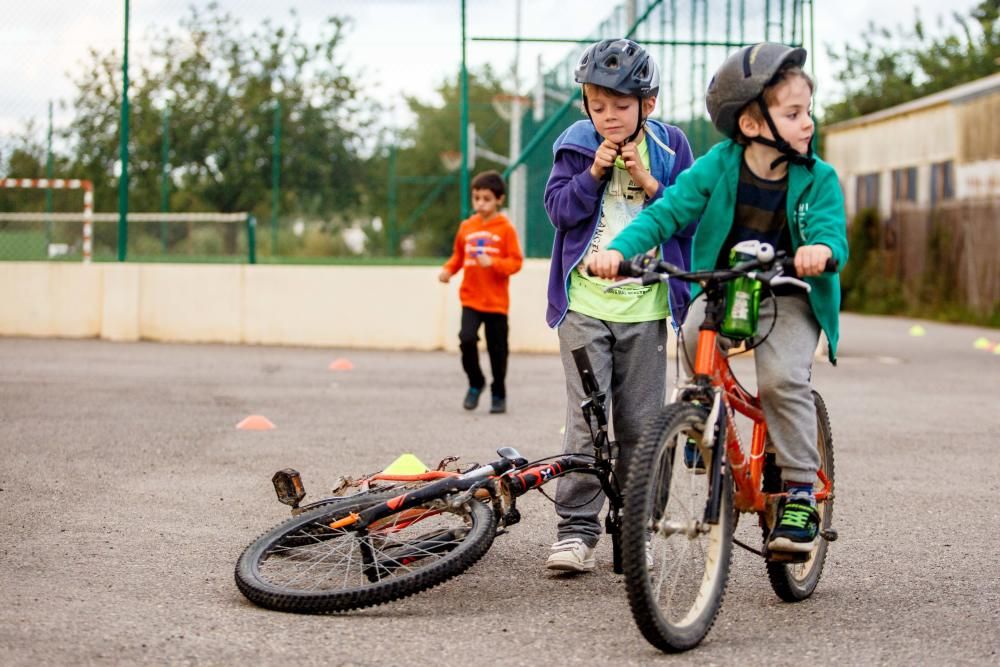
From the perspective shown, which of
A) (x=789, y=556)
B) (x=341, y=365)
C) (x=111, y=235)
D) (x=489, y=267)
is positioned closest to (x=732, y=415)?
(x=789, y=556)

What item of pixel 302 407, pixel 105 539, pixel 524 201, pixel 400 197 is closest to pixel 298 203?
pixel 400 197

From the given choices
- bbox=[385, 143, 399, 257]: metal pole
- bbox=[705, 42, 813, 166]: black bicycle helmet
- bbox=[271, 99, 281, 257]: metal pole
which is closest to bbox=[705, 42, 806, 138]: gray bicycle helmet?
bbox=[705, 42, 813, 166]: black bicycle helmet

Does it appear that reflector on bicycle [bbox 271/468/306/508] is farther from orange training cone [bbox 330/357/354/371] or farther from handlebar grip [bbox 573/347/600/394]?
orange training cone [bbox 330/357/354/371]

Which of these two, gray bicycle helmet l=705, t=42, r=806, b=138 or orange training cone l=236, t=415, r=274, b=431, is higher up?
gray bicycle helmet l=705, t=42, r=806, b=138

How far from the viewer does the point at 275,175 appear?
29.4m

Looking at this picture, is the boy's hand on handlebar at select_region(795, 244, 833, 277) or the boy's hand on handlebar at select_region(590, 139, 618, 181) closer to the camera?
the boy's hand on handlebar at select_region(795, 244, 833, 277)

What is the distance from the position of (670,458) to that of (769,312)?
63 cm

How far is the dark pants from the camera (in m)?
9.48

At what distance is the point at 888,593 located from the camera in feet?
14.7

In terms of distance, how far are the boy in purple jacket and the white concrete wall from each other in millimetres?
9884

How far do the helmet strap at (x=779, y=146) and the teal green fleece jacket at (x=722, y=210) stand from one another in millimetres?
21

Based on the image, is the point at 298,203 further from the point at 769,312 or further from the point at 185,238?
the point at 769,312

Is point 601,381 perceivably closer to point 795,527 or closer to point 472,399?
point 795,527

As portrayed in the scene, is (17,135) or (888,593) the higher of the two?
(17,135)
